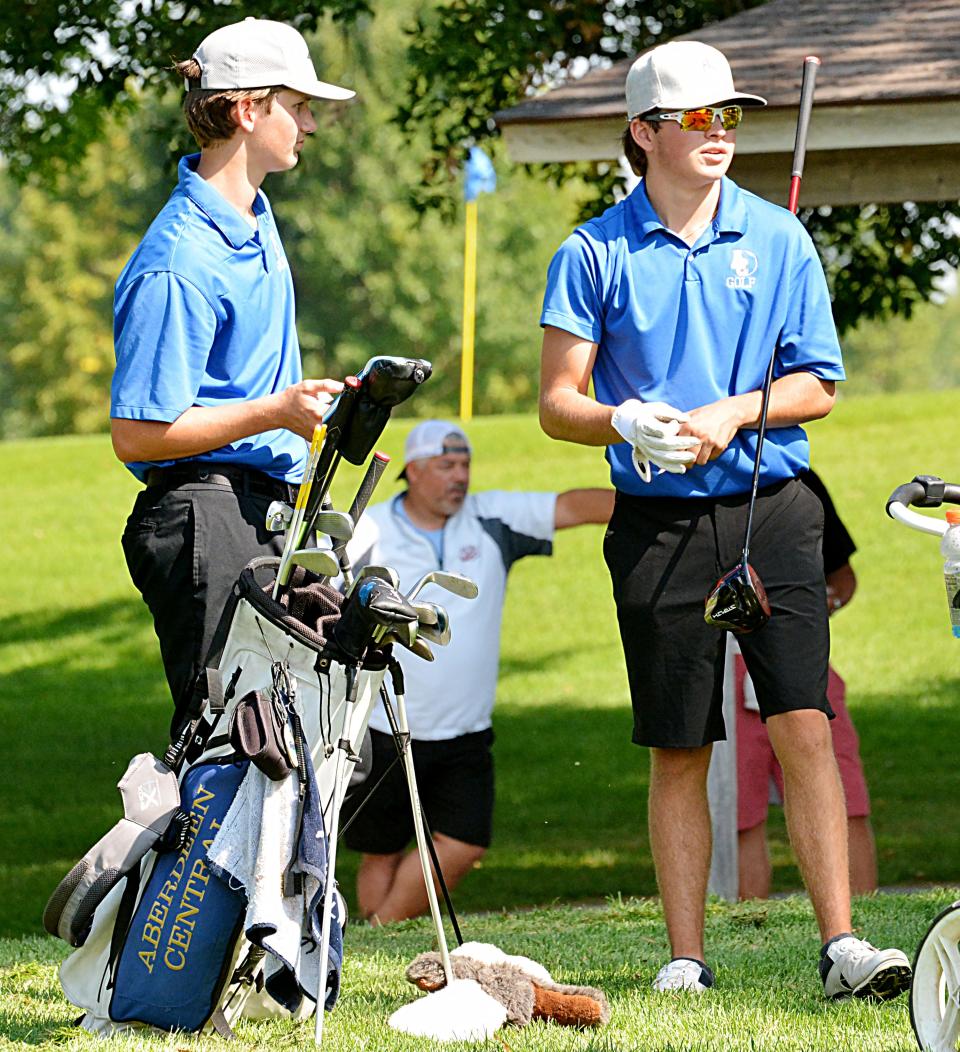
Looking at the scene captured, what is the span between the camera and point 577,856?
9.92 metres

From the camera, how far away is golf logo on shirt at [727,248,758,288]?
14.4 feet

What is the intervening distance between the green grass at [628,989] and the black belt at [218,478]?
1191mm

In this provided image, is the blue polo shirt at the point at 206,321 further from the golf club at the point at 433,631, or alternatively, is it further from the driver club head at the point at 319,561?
the golf club at the point at 433,631

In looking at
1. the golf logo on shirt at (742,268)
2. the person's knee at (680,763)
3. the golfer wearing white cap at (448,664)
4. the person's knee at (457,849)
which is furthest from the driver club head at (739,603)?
the person's knee at (457,849)

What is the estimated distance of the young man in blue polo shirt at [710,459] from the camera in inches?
172

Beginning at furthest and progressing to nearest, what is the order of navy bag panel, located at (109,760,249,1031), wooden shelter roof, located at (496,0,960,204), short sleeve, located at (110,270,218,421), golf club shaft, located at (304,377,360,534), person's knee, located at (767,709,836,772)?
wooden shelter roof, located at (496,0,960,204) → person's knee, located at (767,709,836,772) → short sleeve, located at (110,270,218,421) → navy bag panel, located at (109,760,249,1031) → golf club shaft, located at (304,377,360,534)

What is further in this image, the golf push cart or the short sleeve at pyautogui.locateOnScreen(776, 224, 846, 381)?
the short sleeve at pyautogui.locateOnScreen(776, 224, 846, 381)

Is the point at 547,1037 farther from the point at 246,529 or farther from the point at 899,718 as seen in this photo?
the point at 899,718

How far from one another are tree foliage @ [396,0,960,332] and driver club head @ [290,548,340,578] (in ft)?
21.0

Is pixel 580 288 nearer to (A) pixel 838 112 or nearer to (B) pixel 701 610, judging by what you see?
(B) pixel 701 610

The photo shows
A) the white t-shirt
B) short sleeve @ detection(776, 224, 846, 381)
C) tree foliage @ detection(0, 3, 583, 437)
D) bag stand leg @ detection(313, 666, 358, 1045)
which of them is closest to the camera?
bag stand leg @ detection(313, 666, 358, 1045)

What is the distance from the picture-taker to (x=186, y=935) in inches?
155

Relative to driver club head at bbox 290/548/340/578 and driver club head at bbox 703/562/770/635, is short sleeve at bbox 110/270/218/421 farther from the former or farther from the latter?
driver club head at bbox 703/562/770/635

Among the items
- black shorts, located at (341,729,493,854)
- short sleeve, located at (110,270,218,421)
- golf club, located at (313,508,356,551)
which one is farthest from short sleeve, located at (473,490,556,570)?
golf club, located at (313,508,356,551)
